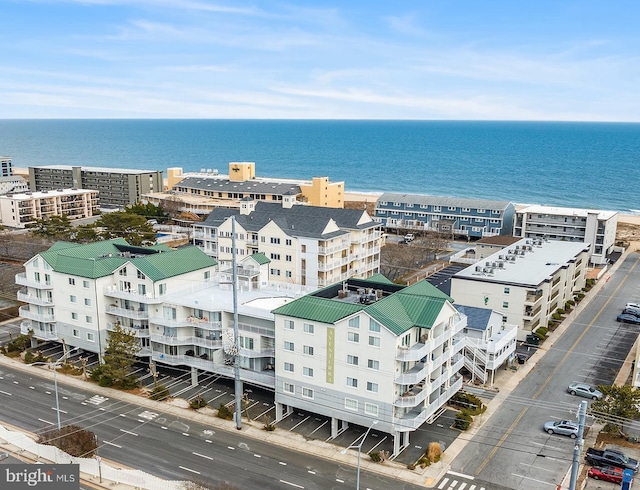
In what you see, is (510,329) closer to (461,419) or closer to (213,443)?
(461,419)

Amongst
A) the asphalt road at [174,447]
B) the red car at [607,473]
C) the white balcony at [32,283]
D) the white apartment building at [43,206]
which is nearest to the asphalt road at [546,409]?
the red car at [607,473]

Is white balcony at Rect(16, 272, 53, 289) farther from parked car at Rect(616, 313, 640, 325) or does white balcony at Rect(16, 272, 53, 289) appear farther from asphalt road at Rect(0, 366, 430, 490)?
parked car at Rect(616, 313, 640, 325)

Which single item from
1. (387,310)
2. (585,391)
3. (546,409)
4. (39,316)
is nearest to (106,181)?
(39,316)

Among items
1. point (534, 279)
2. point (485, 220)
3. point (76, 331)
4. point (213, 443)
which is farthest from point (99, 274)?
point (485, 220)

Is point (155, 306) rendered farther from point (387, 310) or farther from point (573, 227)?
point (573, 227)

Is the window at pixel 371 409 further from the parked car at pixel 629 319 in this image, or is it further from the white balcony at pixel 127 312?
the parked car at pixel 629 319

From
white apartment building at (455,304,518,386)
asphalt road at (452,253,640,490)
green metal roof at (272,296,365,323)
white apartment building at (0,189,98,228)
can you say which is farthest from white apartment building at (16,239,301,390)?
white apartment building at (0,189,98,228)
